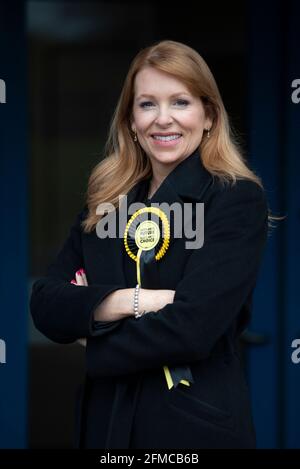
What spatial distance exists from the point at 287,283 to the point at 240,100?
1961 mm

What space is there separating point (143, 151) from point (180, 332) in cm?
63

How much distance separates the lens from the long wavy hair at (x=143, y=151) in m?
1.88

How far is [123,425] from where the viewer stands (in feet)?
5.97

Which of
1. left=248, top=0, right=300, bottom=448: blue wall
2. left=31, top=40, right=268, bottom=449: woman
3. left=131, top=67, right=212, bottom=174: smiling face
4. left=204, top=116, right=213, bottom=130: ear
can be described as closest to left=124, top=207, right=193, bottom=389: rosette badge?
left=31, top=40, right=268, bottom=449: woman

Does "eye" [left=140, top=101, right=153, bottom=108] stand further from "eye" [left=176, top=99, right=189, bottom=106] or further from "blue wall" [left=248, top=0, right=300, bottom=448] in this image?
"blue wall" [left=248, top=0, right=300, bottom=448]

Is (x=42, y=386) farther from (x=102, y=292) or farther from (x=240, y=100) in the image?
(x=102, y=292)

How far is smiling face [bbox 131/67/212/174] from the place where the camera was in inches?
74.1

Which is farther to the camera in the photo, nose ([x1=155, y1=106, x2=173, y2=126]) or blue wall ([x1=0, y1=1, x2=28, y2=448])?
blue wall ([x1=0, y1=1, x2=28, y2=448])

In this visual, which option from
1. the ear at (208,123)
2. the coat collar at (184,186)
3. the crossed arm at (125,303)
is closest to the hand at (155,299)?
the crossed arm at (125,303)

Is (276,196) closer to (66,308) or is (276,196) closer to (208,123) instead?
(208,123)

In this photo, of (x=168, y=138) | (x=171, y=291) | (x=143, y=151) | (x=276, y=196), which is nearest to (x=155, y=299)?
(x=171, y=291)

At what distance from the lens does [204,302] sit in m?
1.72

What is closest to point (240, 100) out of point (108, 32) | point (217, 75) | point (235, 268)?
point (217, 75)

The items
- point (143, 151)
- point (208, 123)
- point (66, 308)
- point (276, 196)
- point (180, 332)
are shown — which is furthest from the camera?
point (276, 196)
